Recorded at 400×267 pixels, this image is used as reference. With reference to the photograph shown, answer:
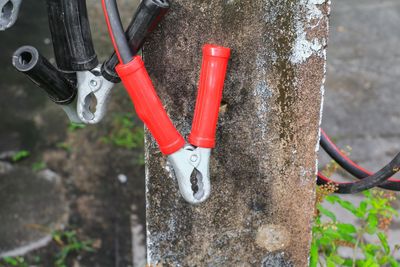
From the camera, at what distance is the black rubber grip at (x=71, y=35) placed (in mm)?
1380

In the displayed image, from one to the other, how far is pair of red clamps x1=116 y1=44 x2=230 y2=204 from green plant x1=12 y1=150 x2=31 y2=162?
2.46 m

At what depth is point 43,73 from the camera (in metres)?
1.35

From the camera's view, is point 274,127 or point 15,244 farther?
point 15,244

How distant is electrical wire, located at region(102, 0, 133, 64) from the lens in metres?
1.32

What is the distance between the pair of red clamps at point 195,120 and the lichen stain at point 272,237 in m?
0.39

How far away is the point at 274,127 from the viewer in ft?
5.07

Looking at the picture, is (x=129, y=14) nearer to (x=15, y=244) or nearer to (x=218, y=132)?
(x=15, y=244)

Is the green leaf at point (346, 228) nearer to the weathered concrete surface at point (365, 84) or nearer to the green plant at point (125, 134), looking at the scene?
the weathered concrete surface at point (365, 84)

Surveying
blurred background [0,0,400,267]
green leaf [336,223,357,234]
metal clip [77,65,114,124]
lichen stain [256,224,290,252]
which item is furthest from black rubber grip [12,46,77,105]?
blurred background [0,0,400,267]

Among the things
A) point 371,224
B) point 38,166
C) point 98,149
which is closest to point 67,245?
point 38,166

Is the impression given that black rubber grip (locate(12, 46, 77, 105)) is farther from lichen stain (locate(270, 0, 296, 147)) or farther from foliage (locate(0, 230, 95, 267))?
foliage (locate(0, 230, 95, 267))

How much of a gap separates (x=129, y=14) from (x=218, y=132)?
3.87 metres

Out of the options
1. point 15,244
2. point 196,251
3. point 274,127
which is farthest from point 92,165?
point 274,127

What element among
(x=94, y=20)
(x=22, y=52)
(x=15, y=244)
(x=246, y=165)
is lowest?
(x=15, y=244)
